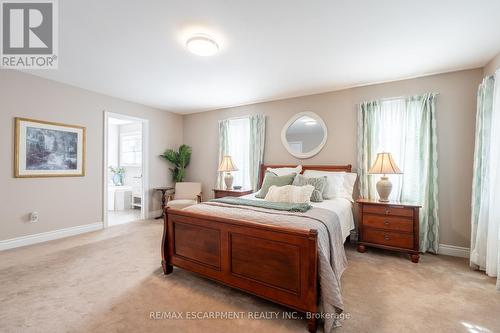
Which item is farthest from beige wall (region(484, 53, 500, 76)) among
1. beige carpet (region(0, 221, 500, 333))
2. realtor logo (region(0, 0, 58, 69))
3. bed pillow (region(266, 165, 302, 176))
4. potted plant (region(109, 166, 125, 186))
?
potted plant (region(109, 166, 125, 186))

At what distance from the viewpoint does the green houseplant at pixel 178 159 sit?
206 inches

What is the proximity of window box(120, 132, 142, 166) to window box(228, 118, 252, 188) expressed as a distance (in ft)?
10.0

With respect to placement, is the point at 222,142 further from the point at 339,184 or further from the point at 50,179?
the point at 50,179

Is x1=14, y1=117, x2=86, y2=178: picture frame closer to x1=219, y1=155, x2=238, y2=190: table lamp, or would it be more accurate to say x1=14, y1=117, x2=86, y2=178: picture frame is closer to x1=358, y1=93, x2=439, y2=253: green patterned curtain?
x1=219, y1=155, x2=238, y2=190: table lamp

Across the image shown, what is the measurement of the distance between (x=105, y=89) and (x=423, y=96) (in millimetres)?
5152

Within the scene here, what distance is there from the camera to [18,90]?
10.3ft

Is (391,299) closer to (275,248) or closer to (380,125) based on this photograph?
(275,248)

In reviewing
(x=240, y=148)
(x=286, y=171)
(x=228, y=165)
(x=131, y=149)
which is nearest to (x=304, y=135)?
(x=286, y=171)

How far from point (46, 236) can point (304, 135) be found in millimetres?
4619

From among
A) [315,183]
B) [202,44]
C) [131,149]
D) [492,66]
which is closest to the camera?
[202,44]

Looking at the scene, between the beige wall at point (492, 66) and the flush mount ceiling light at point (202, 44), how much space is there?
323 cm

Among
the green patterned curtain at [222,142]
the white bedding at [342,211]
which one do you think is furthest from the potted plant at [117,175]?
the white bedding at [342,211]

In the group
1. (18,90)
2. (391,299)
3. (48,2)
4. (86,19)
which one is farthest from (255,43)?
(18,90)

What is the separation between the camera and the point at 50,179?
3494 millimetres
